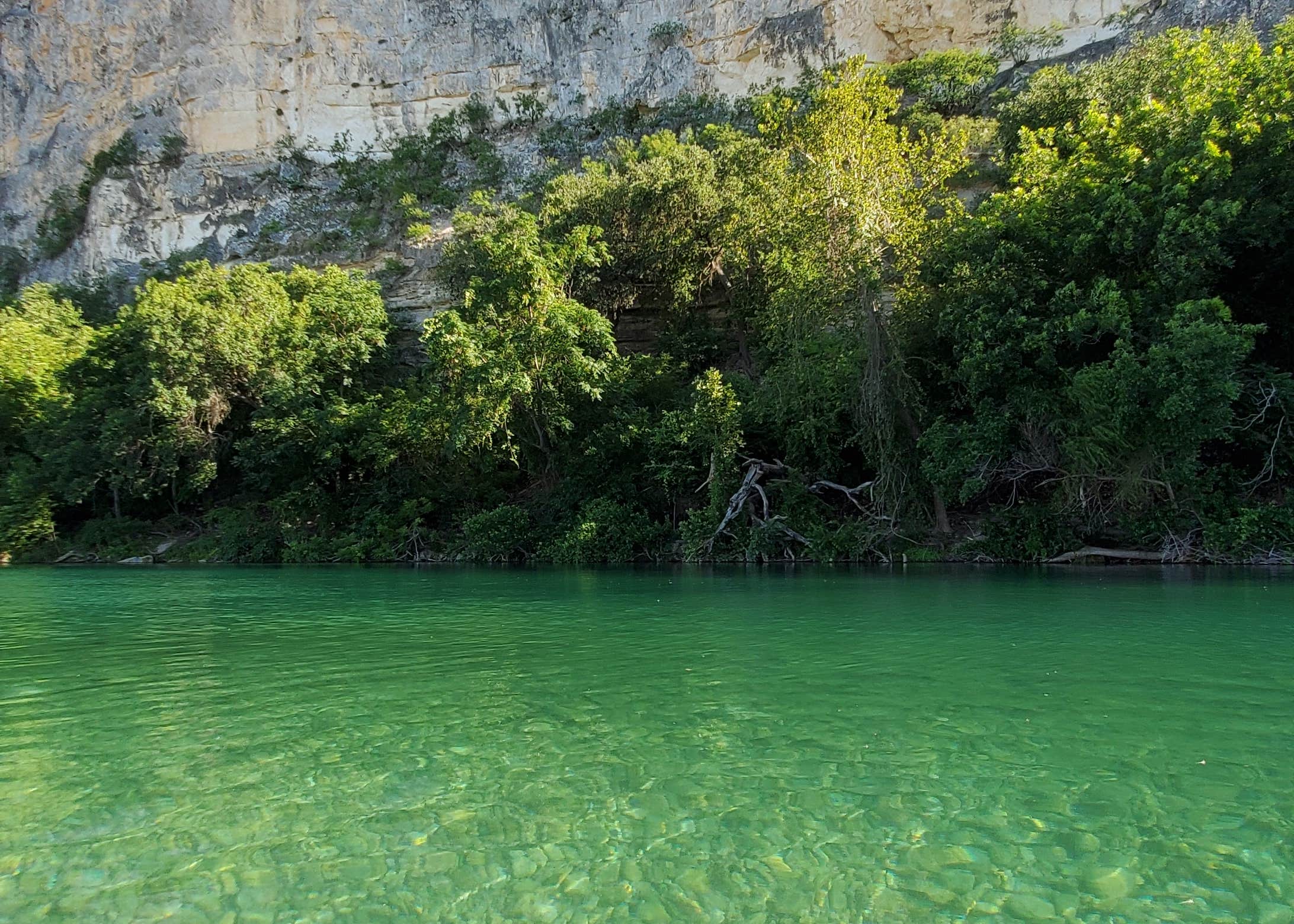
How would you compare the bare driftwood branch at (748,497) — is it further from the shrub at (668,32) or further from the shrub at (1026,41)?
the shrub at (668,32)

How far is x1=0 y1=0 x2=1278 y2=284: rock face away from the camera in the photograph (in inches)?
1730

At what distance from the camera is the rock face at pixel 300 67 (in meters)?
43.9

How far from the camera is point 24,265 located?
48531 mm

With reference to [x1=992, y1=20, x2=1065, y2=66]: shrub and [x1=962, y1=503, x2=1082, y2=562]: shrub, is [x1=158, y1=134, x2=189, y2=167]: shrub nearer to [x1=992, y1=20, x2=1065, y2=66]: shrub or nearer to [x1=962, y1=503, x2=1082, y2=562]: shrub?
[x1=992, y1=20, x2=1065, y2=66]: shrub

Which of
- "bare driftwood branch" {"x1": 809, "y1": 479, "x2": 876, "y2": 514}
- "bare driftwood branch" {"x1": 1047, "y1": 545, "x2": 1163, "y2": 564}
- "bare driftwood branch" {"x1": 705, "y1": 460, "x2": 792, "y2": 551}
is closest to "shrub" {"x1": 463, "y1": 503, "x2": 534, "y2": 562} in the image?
"bare driftwood branch" {"x1": 705, "y1": 460, "x2": 792, "y2": 551}

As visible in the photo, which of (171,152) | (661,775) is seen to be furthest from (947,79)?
(171,152)

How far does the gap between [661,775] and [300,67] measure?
182 ft

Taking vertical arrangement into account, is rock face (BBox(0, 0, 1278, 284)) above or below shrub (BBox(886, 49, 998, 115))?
above

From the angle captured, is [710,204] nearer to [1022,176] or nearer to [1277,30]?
[1022,176]

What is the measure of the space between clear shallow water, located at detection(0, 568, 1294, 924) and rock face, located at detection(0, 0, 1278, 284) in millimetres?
41470

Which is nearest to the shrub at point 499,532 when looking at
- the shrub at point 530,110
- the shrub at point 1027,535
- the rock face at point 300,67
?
the shrub at point 1027,535

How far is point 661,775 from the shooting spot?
425cm

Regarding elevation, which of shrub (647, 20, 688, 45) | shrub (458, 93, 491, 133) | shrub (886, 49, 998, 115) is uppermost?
shrub (647, 20, 688, 45)

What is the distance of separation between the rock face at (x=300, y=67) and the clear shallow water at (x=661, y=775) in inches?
1633
